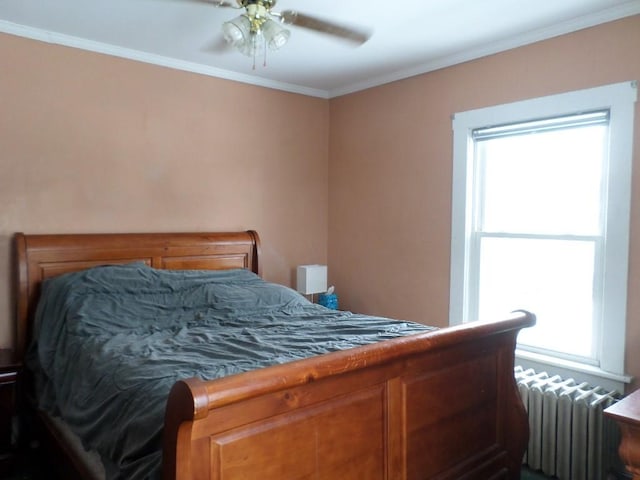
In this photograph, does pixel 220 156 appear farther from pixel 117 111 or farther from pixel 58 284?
pixel 58 284

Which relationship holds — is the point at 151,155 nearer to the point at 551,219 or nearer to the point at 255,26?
the point at 255,26

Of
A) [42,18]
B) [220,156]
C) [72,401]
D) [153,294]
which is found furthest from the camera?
[220,156]

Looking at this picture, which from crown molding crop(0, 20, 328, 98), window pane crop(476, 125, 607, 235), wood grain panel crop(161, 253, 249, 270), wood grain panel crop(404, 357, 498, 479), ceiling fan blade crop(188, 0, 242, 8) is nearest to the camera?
wood grain panel crop(404, 357, 498, 479)

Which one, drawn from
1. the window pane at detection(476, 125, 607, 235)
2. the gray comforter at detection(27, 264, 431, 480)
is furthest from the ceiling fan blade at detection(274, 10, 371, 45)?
the gray comforter at detection(27, 264, 431, 480)

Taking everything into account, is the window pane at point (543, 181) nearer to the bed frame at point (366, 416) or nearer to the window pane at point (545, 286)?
the window pane at point (545, 286)

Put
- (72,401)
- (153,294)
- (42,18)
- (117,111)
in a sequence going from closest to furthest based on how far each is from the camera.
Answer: (72,401) → (42,18) → (153,294) → (117,111)

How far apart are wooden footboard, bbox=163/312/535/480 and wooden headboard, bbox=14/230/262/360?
6.89 ft

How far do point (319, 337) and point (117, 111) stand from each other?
2136 mm

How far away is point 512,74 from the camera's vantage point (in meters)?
3.02

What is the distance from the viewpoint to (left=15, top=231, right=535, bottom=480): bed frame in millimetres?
1230

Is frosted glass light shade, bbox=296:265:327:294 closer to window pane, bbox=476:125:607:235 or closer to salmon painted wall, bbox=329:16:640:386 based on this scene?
salmon painted wall, bbox=329:16:640:386

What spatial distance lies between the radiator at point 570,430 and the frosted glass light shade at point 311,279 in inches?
71.8

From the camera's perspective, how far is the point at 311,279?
398cm

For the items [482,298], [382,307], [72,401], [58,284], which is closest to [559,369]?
[482,298]
